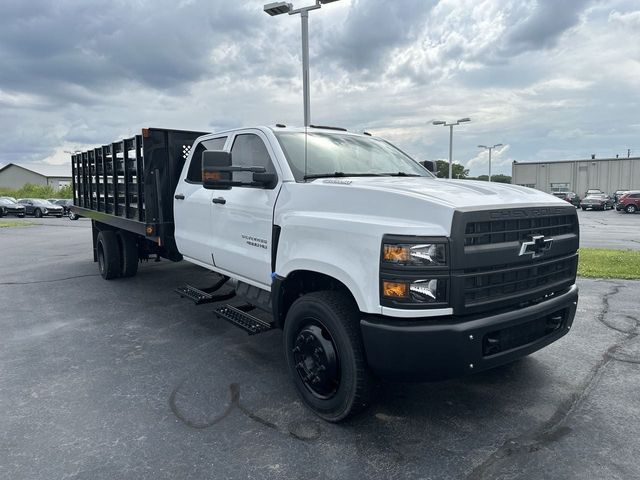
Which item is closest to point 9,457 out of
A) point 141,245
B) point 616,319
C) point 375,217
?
point 375,217

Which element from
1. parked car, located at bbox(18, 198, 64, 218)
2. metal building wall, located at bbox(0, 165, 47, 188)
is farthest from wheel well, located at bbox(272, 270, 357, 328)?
metal building wall, located at bbox(0, 165, 47, 188)

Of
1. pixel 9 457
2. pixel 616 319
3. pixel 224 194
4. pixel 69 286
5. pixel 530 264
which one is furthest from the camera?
pixel 69 286

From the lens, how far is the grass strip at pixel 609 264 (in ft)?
27.4

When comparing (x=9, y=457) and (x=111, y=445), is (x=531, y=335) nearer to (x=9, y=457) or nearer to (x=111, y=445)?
(x=111, y=445)

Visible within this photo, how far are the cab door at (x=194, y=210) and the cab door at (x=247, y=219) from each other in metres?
0.20

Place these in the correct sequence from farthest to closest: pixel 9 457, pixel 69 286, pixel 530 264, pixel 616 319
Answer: pixel 69 286, pixel 616 319, pixel 530 264, pixel 9 457

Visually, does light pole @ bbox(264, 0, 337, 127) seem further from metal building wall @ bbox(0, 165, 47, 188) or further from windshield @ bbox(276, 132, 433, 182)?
metal building wall @ bbox(0, 165, 47, 188)

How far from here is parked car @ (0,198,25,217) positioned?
1353 inches

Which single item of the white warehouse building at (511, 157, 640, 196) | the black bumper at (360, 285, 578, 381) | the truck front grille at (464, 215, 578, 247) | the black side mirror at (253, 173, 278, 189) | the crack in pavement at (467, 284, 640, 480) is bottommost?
the crack in pavement at (467, 284, 640, 480)

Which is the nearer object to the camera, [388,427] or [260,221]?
[388,427]

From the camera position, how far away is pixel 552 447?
3.04 meters

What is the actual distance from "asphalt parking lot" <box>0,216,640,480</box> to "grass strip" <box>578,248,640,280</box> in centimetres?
288

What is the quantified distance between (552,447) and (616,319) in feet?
11.0

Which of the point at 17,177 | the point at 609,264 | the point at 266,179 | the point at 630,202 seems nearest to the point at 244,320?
the point at 266,179
